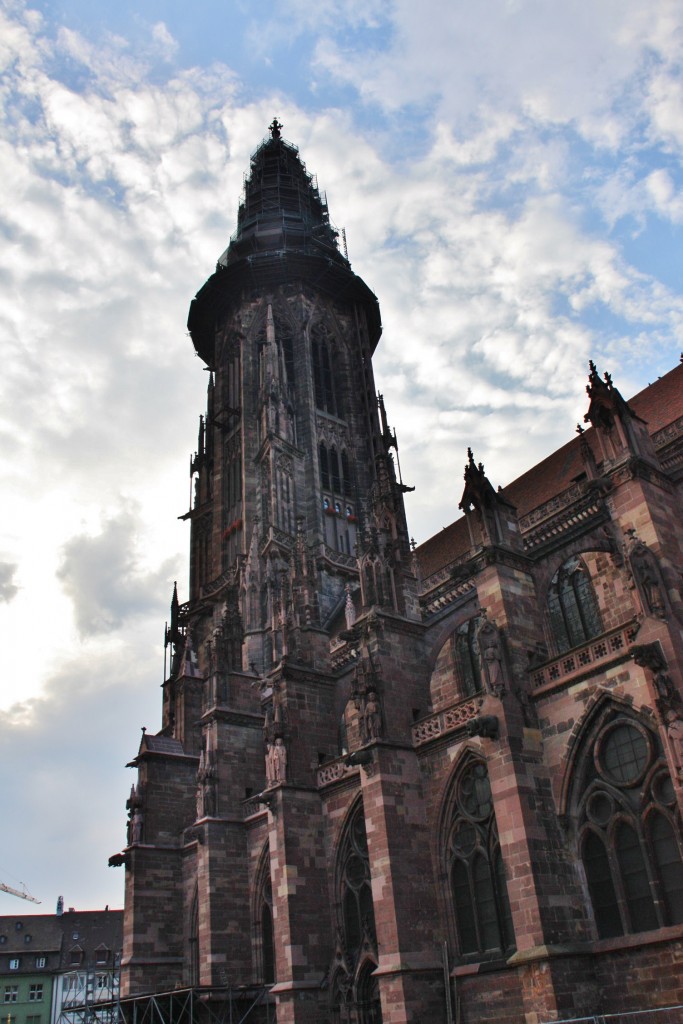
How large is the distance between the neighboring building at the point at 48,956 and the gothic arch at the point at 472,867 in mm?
34095

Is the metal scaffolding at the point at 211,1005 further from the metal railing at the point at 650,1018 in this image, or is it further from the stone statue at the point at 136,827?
the metal railing at the point at 650,1018

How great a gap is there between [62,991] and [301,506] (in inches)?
1287

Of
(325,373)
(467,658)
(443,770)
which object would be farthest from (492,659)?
(325,373)

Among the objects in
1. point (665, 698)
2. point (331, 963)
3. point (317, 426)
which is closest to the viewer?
point (665, 698)

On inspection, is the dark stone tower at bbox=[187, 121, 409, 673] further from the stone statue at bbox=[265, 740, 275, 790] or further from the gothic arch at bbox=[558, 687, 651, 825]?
the gothic arch at bbox=[558, 687, 651, 825]

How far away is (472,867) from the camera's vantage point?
1683 cm

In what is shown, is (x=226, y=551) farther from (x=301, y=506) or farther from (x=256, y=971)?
(x=256, y=971)

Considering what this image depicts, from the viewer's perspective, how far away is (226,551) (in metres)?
37.0

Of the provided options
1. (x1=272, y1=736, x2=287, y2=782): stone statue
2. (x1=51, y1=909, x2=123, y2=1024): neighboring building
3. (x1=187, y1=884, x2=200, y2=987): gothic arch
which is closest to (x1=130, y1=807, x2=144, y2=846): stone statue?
(x1=187, y1=884, x2=200, y2=987): gothic arch

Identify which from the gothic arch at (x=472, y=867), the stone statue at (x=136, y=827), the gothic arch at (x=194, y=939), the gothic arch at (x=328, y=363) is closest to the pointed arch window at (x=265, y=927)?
the gothic arch at (x=194, y=939)

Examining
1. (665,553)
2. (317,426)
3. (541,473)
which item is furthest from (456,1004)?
(317,426)

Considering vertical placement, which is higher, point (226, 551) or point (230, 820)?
point (226, 551)

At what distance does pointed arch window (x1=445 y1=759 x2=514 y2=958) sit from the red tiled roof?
8.39 metres

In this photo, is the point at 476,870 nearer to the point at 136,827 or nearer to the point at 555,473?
the point at 555,473
